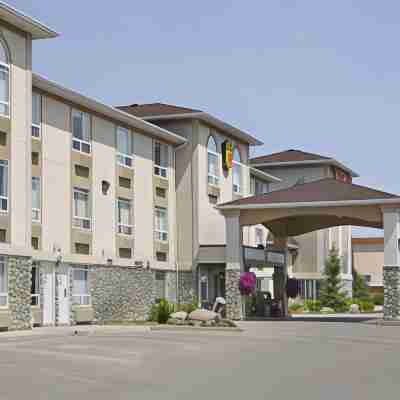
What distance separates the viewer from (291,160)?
70.6 m

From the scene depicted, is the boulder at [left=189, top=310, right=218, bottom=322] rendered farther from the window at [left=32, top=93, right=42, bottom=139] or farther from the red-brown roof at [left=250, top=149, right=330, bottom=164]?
the red-brown roof at [left=250, top=149, right=330, bottom=164]

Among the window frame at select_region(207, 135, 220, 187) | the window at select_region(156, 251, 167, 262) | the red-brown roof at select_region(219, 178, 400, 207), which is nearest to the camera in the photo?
the red-brown roof at select_region(219, 178, 400, 207)

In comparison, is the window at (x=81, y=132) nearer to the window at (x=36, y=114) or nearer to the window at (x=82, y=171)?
the window at (x=82, y=171)

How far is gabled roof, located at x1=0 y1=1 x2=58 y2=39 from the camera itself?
101 ft

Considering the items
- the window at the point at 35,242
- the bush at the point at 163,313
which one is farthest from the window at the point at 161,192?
the window at the point at 35,242

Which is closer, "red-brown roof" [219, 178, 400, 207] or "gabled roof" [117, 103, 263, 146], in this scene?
"red-brown roof" [219, 178, 400, 207]

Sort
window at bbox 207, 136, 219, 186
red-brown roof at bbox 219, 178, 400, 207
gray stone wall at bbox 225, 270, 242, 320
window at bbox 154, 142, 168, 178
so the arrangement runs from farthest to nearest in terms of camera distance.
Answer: window at bbox 207, 136, 219, 186
window at bbox 154, 142, 168, 178
gray stone wall at bbox 225, 270, 242, 320
red-brown roof at bbox 219, 178, 400, 207

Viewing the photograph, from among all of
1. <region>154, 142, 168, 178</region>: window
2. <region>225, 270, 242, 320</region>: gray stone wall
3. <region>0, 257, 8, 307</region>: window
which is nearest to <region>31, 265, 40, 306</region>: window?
<region>0, 257, 8, 307</region>: window

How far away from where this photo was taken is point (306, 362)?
20.1 m

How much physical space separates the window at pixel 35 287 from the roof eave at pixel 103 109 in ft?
22.0

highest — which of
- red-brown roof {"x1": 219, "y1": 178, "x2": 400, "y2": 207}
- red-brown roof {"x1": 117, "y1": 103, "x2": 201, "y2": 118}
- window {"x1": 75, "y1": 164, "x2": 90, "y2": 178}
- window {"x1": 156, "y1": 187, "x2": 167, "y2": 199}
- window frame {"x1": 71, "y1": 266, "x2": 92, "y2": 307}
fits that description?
red-brown roof {"x1": 117, "y1": 103, "x2": 201, "y2": 118}

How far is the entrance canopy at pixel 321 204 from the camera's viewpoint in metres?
41.2

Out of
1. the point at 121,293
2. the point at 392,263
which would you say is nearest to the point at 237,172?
the point at 121,293

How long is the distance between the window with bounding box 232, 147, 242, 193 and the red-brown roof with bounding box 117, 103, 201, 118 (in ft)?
17.1
